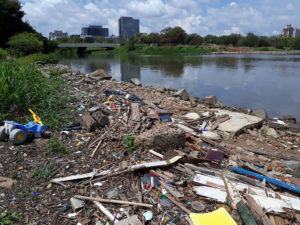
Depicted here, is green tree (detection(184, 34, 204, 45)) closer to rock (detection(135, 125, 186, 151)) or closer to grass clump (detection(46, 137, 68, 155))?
rock (detection(135, 125, 186, 151))

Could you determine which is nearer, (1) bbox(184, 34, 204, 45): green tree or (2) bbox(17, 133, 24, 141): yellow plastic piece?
(2) bbox(17, 133, 24, 141): yellow plastic piece

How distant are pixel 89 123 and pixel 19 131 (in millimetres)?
1541

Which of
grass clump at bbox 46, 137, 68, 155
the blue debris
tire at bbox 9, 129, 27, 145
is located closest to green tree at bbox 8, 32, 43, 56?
tire at bbox 9, 129, 27, 145

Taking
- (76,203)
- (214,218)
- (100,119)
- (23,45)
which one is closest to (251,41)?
(23,45)

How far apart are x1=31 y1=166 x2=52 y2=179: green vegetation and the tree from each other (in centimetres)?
3813

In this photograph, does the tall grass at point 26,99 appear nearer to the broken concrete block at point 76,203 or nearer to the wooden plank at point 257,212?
the broken concrete block at point 76,203

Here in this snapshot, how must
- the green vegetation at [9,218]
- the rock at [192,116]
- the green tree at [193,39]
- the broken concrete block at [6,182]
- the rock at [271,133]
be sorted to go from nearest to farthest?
the green vegetation at [9,218] → the broken concrete block at [6,182] → the rock at [271,133] → the rock at [192,116] → the green tree at [193,39]

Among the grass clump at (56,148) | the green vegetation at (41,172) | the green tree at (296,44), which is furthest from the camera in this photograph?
the green tree at (296,44)

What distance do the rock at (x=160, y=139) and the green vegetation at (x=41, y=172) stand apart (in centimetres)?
184

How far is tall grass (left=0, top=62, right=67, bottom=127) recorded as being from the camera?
572 cm

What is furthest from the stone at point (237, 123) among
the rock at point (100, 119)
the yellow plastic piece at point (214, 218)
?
the yellow plastic piece at point (214, 218)

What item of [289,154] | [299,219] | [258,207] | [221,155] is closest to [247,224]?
[258,207]

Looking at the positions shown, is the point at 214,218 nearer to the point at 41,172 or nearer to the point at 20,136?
the point at 41,172

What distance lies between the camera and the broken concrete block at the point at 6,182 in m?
3.49
